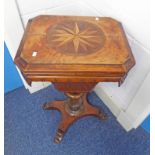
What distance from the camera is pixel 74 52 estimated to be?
2.64 feet

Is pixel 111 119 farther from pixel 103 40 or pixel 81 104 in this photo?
pixel 103 40

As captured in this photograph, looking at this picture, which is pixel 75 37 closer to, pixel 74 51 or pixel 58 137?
pixel 74 51

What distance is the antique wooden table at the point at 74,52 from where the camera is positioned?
2.45 ft

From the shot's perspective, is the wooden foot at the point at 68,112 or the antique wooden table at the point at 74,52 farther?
the wooden foot at the point at 68,112

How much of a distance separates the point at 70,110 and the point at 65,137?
0.20 m

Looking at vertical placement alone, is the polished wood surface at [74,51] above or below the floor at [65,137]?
above

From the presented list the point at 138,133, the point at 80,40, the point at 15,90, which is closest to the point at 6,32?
the point at 80,40

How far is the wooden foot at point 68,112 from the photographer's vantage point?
4.28 ft

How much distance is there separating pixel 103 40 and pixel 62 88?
1.01ft


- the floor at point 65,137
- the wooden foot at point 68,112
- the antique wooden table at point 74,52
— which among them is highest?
Answer: the antique wooden table at point 74,52

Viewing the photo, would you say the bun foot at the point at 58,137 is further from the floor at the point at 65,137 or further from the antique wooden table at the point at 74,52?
the antique wooden table at the point at 74,52

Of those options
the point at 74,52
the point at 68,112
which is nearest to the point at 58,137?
the point at 68,112

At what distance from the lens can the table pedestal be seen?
129 centimetres

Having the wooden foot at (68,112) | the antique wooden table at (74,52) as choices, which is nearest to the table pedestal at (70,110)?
the wooden foot at (68,112)
